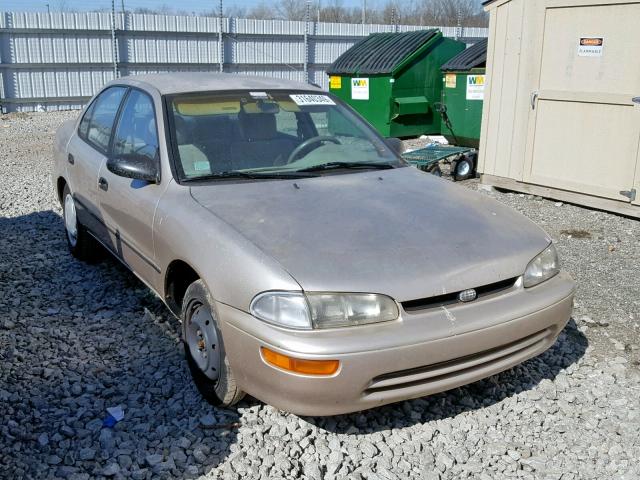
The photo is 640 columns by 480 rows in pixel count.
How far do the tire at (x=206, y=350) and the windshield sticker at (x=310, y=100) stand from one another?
5.69ft

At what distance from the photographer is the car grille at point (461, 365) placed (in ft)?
9.52

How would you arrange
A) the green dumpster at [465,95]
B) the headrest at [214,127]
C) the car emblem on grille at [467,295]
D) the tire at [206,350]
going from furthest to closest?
the green dumpster at [465,95] → the headrest at [214,127] → the tire at [206,350] → the car emblem on grille at [467,295]

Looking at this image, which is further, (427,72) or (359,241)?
(427,72)

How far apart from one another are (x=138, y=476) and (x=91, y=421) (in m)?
0.55

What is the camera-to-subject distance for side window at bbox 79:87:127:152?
497cm

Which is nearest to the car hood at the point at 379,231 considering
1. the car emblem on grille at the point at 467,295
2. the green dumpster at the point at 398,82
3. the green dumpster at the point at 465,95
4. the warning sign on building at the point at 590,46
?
the car emblem on grille at the point at 467,295

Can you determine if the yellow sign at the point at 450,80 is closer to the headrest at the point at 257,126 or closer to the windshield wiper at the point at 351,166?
the windshield wiper at the point at 351,166

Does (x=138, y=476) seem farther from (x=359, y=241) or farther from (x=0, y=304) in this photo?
(x=0, y=304)

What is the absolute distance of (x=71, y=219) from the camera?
5.70 metres

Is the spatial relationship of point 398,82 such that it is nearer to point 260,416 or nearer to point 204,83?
point 204,83

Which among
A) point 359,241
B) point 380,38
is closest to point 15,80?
point 380,38

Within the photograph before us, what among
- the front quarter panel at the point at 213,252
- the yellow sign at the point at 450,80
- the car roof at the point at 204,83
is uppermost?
the car roof at the point at 204,83

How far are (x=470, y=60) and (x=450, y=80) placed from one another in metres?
0.47

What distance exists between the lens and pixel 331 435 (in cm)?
327
